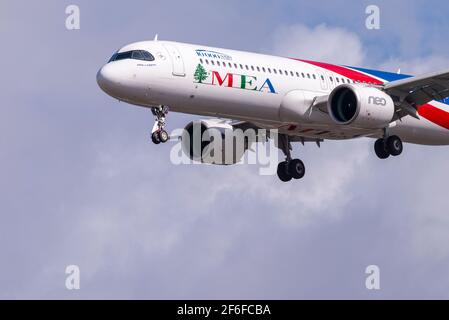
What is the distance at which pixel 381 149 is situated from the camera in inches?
2457

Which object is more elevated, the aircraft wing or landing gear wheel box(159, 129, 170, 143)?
the aircraft wing

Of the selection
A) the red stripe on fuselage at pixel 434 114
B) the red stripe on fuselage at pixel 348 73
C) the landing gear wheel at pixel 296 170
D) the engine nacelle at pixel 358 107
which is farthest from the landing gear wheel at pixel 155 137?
the red stripe on fuselage at pixel 434 114

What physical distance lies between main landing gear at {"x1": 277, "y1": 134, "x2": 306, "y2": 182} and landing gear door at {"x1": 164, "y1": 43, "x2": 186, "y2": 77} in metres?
11.6

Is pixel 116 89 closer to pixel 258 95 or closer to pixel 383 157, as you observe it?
pixel 258 95

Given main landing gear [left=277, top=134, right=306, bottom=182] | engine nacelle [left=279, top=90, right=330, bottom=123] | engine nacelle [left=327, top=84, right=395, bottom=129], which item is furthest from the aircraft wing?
main landing gear [left=277, top=134, right=306, bottom=182]

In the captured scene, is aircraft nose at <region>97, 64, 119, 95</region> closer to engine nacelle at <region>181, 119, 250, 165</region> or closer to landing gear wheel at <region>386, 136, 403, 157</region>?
engine nacelle at <region>181, 119, 250, 165</region>

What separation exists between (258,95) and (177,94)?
4294 mm

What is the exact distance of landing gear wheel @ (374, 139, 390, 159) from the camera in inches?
2453

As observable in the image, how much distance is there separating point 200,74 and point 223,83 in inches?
48.5
